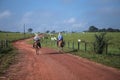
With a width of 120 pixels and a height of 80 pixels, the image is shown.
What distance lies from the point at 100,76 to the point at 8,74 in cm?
499

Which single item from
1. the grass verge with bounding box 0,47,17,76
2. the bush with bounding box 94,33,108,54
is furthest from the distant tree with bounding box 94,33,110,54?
the grass verge with bounding box 0,47,17,76

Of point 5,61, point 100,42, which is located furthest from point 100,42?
point 5,61

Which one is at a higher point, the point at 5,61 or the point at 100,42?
the point at 100,42

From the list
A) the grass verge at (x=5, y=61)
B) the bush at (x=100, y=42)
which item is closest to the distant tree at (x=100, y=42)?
the bush at (x=100, y=42)

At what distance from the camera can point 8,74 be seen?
1310 centimetres

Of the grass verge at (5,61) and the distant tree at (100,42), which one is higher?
the distant tree at (100,42)

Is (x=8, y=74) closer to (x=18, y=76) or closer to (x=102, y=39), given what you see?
(x=18, y=76)

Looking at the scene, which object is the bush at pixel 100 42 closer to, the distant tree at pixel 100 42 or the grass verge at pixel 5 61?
the distant tree at pixel 100 42

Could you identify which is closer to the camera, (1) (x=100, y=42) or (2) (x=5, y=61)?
(2) (x=5, y=61)

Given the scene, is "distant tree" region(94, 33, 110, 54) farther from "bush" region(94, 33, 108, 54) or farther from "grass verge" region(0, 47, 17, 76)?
"grass verge" region(0, 47, 17, 76)

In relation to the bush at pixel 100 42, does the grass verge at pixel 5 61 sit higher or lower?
lower

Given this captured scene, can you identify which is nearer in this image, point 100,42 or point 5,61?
point 5,61

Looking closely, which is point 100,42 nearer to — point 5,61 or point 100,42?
point 100,42

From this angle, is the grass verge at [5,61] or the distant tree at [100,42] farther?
the distant tree at [100,42]
